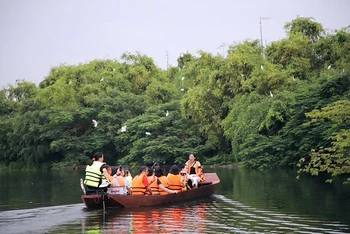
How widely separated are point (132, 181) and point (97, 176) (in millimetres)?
1642

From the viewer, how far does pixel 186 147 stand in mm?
46688

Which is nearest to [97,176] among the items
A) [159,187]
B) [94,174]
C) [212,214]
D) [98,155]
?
[94,174]

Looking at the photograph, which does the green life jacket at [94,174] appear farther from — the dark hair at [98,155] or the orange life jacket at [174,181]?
the orange life jacket at [174,181]

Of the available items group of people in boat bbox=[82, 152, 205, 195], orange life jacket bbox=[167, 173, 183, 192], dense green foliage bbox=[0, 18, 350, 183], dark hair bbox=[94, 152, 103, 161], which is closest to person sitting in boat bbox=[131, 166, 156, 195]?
group of people in boat bbox=[82, 152, 205, 195]

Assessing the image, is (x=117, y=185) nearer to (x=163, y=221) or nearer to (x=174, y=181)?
(x=174, y=181)

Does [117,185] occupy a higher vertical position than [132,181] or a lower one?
lower

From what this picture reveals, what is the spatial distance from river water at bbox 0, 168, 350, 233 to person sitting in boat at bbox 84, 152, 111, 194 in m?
0.64

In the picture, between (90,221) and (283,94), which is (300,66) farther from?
(90,221)

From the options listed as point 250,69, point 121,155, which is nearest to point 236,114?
point 250,69

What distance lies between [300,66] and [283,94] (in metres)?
4.62

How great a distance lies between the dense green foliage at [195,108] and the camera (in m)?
37.4

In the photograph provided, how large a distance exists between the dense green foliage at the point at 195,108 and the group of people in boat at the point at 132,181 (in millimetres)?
8848

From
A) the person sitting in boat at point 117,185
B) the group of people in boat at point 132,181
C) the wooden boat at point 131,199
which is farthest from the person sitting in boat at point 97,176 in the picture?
the person sitting in boat at point 117,185

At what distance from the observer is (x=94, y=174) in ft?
61.3
